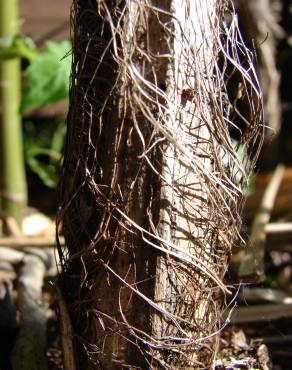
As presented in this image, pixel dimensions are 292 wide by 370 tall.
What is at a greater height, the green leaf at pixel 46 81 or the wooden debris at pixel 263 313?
the green leaf at pixel 46 81

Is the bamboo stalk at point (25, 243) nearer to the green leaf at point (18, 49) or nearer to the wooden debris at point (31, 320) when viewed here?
the wooden debris at point (31, 320)

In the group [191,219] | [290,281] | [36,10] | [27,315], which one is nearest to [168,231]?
[191,219]

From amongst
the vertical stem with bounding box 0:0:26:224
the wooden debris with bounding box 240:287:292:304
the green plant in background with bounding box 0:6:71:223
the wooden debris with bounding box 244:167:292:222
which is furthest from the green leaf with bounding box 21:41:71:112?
the wooden debris with bounding box 244:167:292:222

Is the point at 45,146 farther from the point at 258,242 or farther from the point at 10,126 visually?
the point at 258,242

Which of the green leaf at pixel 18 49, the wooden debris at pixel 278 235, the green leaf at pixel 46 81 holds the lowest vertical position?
the wooden debris at pixel 278 235

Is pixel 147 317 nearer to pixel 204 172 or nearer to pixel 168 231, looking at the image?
pixel 168 231

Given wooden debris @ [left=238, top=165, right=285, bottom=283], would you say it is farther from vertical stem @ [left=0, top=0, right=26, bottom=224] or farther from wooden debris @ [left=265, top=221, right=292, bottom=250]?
A: vertical stem @ [left=0, top=0, right=26, bottom=224]

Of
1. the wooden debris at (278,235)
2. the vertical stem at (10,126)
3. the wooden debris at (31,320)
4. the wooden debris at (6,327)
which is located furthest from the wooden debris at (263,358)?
the vertical stem at (10,126)
